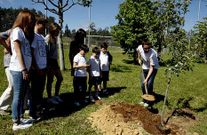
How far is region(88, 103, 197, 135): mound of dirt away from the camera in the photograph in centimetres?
706

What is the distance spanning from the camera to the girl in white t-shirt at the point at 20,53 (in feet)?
20.3

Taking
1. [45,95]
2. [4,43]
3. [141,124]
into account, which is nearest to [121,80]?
[45,95]

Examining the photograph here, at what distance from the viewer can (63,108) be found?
28.6ft

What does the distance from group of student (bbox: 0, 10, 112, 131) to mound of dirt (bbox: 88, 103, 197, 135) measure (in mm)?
1303

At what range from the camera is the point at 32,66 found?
7.04 m

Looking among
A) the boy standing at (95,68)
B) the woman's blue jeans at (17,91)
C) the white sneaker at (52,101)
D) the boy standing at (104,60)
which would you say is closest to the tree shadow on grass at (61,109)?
the white sneaker at (52,101)

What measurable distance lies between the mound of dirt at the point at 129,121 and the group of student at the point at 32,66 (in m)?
1.30

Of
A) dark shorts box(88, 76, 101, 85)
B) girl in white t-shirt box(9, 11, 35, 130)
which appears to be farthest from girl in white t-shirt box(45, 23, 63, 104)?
girl in white t-shirt box(9, 11, 35, 130)

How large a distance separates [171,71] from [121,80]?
252 inches

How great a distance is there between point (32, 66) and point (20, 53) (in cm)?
89

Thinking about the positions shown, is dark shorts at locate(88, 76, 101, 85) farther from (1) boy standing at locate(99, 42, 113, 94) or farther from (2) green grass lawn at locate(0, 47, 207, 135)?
(1) boy standing at locate(99, 42, 113, 94)

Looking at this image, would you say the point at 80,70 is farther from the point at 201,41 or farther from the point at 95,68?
the point at 201,41

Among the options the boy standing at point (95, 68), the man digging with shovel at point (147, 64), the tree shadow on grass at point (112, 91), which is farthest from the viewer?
the tree shadow on grass at point (112, 91)

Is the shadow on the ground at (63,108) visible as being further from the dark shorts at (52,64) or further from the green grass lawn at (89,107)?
the dark shorts at (52,64)
